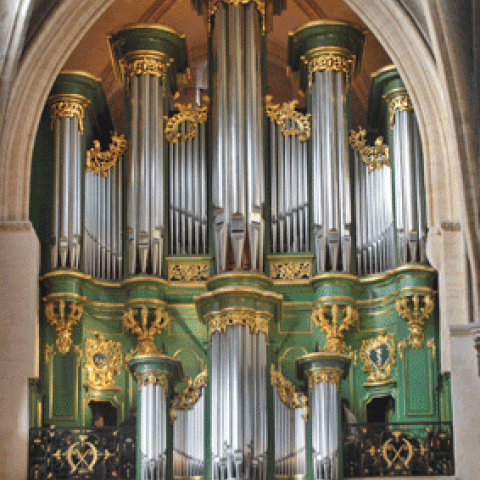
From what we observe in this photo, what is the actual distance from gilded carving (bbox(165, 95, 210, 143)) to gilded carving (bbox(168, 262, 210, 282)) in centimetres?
168

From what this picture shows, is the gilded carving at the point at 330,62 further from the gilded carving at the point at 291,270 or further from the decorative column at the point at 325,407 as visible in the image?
the decorative column at the point at 325,407

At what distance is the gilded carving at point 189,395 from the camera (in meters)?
17.1

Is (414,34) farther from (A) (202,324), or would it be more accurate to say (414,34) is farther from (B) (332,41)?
(A) (202,324)

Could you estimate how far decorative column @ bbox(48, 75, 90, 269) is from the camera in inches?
737

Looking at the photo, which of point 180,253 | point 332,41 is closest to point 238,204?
point 180,253

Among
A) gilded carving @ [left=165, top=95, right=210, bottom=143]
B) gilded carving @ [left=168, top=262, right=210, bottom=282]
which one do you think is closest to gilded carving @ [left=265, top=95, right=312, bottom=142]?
gilded carving @ [left=165, top=95, right=210, bottom=143]

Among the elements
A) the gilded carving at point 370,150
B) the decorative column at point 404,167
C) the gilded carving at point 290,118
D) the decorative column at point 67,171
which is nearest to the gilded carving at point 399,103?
the decorative column at point 404,167

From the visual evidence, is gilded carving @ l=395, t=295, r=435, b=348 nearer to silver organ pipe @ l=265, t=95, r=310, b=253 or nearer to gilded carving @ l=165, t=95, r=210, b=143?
silver organ pipe @ l=265, t=95, r=310, b=253

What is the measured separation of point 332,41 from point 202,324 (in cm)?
406

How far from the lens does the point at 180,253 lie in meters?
19.1

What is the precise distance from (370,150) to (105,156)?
3.40 meters

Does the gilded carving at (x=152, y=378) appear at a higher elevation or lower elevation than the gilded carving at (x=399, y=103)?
lower

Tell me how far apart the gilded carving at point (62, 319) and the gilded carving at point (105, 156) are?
1.92m

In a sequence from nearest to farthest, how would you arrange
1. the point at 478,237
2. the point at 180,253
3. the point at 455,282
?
the point at 478,237 → the point at 455,282 → the point at 180,253
